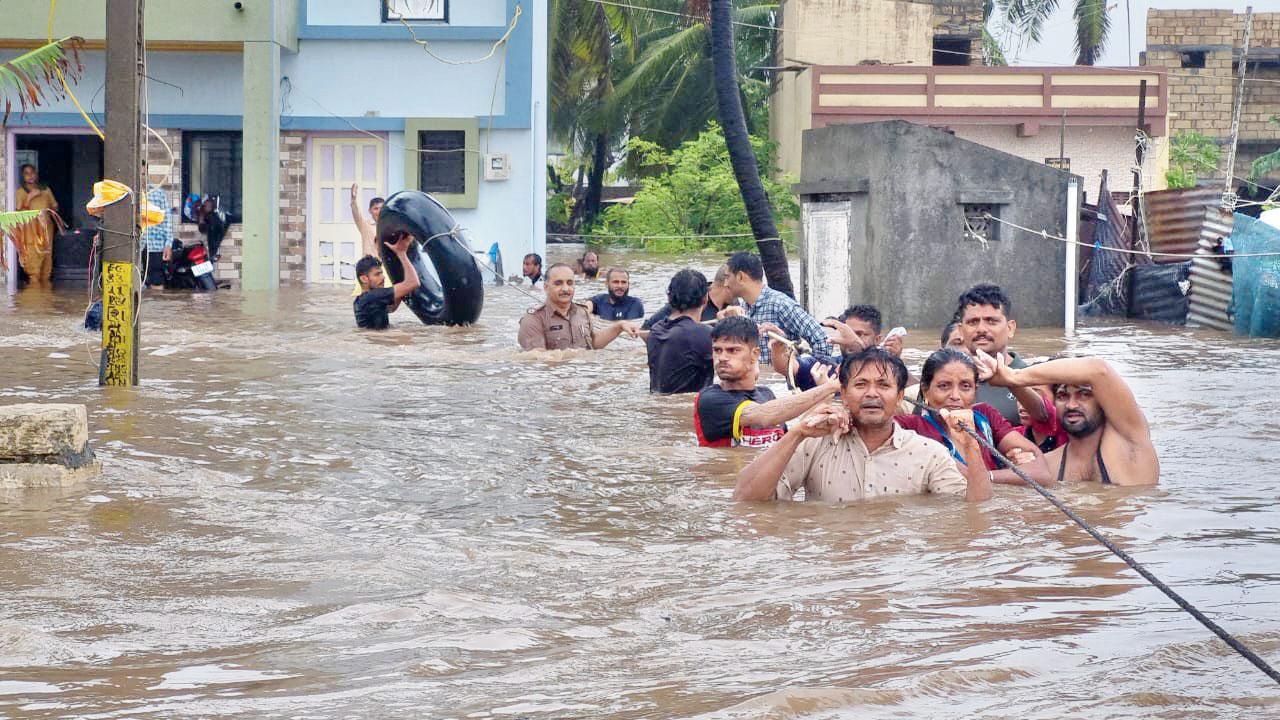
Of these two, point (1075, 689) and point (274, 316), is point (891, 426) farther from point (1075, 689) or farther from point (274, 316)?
point (274, 316)

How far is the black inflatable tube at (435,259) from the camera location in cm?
1808

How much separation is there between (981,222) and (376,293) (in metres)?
7.62

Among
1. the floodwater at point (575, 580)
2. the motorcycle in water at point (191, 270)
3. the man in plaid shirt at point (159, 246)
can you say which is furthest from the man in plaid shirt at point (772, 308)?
the man in plaid shirt at point (159, 246)

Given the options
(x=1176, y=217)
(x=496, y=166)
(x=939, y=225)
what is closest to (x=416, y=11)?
(x=496, y=166)

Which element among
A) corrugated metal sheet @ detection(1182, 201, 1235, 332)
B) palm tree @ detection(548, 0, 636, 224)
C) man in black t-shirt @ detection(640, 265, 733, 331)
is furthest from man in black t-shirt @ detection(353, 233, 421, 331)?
palm tree @ detection(548, 0, 636, 224)

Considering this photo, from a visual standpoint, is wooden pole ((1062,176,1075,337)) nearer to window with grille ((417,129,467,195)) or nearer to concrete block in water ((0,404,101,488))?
window with grille ((417,129,467,195))

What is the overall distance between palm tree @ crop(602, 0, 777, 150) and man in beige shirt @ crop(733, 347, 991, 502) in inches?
1378

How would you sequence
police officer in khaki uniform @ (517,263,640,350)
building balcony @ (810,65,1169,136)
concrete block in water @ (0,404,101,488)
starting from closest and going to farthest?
concrete block in water @ (0,404,101,488), police officer in khaki uniform @ (517,263,640,350), building balcony @ (810,65,1169,136)

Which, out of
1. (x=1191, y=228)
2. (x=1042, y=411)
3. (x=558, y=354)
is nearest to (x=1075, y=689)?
(x=1042, y=411)

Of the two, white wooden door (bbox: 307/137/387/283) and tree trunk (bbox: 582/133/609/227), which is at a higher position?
tree trunk (bbox: 582/133/609/227)

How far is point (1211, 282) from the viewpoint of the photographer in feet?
66.1

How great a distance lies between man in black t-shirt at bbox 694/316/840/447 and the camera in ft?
26.4

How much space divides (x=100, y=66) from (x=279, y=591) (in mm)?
21148

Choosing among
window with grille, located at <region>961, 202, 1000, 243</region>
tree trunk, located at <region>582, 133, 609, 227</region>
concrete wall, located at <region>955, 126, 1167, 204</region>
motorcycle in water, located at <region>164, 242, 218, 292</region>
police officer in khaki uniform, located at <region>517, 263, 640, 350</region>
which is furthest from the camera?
tree trunk, located at <region>582, 133, 609, 227</region>
